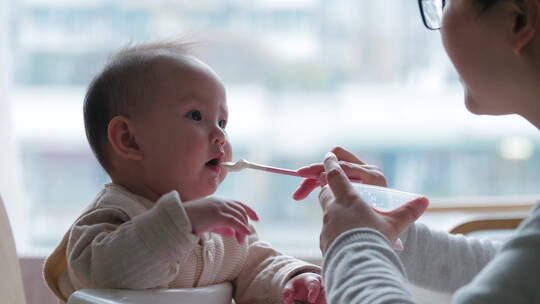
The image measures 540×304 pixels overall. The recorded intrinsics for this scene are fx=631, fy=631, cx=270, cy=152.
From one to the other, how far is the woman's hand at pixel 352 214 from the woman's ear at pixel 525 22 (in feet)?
0.64

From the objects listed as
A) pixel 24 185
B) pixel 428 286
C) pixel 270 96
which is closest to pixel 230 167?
pixel 428 286

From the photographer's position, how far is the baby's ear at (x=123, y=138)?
902mm

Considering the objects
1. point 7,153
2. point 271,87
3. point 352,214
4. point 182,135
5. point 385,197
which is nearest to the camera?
point 352,214

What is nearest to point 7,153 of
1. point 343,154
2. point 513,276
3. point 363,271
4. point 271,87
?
point 271,87

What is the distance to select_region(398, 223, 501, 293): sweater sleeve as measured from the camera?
91cm

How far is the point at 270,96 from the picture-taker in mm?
2037

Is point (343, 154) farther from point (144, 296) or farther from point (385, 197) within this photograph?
point (144, 296)

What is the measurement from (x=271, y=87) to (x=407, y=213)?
1.38 meters

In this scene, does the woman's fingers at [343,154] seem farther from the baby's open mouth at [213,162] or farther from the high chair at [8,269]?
the high chair at [8,269]

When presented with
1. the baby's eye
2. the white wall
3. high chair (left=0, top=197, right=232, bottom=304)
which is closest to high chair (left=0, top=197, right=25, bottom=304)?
high chair (left=0, top=197, right=232, bottom=304)

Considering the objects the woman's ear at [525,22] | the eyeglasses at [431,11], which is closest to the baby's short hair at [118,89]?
the eyeglasses at [431,11]

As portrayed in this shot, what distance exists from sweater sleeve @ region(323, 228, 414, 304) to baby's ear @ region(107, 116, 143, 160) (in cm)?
37

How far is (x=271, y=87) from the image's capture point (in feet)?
6.69

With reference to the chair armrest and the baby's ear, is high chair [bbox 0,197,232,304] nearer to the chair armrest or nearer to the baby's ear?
the chair armrest
